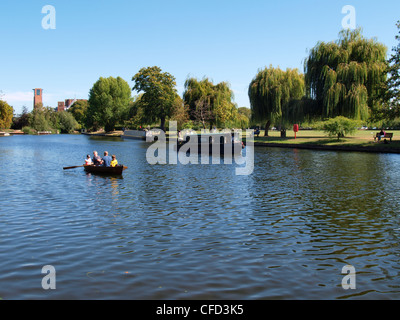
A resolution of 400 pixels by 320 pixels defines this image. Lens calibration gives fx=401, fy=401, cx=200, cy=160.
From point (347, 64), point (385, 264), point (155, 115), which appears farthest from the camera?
point (155, 115)

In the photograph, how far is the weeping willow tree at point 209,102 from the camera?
7388cm

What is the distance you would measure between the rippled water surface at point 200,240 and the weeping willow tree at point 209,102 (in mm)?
52554

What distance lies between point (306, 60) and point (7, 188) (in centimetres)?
4852

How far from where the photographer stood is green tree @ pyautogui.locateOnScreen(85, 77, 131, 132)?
124 meters

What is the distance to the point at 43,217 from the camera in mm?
14094

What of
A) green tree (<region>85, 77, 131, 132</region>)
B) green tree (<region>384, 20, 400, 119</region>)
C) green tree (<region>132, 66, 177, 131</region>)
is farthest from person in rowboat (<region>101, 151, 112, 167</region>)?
green tree (<region>85, 77, 131, 132</region>)

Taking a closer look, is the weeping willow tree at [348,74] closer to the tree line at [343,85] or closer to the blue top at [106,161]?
the tree line at [343,85]

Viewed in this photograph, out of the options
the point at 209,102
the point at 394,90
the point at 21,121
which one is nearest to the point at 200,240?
the point at 394,90

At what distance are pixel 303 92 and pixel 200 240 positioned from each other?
5848 cm

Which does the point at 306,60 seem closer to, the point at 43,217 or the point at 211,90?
the point at 211,90

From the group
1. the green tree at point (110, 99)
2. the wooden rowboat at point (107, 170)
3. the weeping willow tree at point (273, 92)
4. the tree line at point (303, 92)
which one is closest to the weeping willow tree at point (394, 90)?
the tree line at point (303, 92)

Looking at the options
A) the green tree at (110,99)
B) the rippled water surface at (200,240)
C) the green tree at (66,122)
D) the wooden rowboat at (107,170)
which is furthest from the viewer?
the green tree at (66,122)

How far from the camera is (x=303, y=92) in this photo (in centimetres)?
6562
